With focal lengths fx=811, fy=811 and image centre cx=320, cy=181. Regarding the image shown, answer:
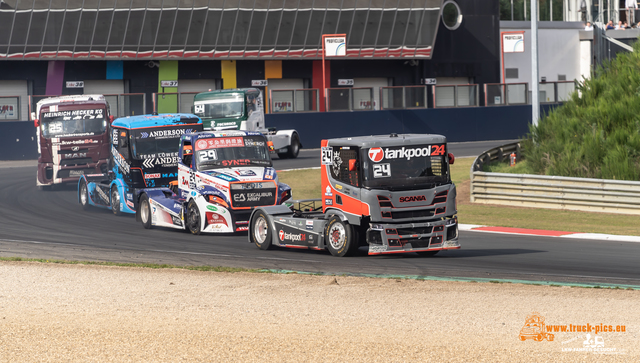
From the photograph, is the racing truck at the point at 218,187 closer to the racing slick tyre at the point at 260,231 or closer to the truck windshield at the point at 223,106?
the racing slick tyre at the point at 260,231

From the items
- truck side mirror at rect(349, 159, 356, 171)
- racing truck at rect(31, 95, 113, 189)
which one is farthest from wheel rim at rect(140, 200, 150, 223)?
racing truck at rect(31, 95, 113, 189)

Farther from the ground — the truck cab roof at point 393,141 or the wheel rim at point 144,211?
the truck cab roof at point 393,141

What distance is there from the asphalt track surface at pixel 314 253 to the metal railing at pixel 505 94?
1102 inches

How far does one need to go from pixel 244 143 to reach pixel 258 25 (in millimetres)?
28479

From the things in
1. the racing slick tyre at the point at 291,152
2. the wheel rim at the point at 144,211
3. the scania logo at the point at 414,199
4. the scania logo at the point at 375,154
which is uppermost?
the scania logo at the point at 375,154

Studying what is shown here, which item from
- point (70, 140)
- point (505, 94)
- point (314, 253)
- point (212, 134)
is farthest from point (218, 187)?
point (505, 94)

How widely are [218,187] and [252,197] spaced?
735 millimetres

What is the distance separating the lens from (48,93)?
4262cm

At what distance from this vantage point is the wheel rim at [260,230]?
15.4m

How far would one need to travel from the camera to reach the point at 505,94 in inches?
1763

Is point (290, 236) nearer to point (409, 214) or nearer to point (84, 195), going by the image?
point (409, 214)

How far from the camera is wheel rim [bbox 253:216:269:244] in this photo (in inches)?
607

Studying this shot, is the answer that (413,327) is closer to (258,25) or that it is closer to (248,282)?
(248,282)

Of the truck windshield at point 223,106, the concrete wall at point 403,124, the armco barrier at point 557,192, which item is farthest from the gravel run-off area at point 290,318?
the concrete wall at point 403,124
